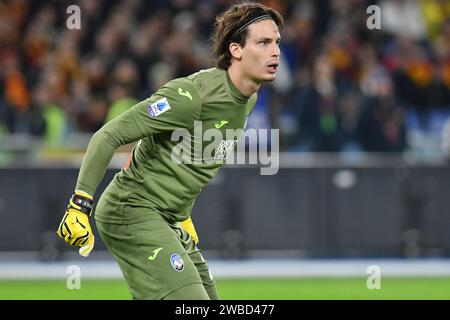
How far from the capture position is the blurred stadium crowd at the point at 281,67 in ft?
48.9

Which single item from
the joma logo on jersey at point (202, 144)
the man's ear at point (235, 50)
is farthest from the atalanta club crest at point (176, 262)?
the man's ear at point (235, 50)

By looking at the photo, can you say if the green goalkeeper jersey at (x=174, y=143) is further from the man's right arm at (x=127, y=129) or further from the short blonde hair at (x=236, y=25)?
the short blonde hair at (x=236, y=25)

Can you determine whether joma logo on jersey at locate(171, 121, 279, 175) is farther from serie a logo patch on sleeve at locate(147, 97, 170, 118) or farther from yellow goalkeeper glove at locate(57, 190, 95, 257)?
yellow goalkeeper glove at locate(57, 190, 95, 257)

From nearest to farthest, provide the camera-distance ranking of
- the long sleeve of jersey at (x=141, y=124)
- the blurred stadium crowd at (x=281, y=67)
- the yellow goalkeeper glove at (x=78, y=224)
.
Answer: the yellow goalkeeper glove at (x=78, y=224)
the long sleeve of jersey at (x=141, y=124)
the blurred stadium crowd at (x=281, y=67)

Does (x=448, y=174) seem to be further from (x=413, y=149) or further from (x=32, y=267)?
(x=32, y=267)

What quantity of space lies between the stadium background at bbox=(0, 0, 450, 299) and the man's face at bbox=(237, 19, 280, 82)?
655 centimetres

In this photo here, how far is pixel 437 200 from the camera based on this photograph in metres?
14.5

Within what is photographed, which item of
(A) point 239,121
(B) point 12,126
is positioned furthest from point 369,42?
(A) point 239,121

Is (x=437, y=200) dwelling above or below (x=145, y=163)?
below

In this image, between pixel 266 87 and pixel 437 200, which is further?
pixel 266 87

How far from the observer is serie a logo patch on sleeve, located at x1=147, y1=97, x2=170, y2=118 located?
6.11m

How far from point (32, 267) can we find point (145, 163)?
791cm
